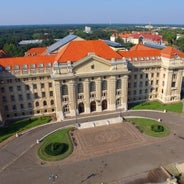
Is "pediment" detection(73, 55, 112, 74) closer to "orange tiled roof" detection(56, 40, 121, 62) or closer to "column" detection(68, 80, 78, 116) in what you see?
"orange tiled roof" detection(56, 40, 121, 62)

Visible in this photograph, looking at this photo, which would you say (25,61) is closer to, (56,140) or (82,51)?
(82,51)

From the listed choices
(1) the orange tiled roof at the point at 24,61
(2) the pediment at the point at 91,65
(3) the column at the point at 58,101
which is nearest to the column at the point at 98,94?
(2) the pediment at the point at 91,65

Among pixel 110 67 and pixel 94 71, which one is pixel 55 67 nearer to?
pixel 94 71

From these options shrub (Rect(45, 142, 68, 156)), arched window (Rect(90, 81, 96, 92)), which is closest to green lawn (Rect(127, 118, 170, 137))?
arched window (Rect(90, 81, 96, 92))

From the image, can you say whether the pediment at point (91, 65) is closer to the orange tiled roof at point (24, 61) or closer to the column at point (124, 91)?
the column at point (124, 91)

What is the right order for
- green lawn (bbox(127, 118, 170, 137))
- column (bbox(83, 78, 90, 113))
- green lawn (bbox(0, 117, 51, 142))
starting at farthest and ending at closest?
column (bbox(83, 78, 90, 113)), green lawn (bbox(0, 117, 51, 142)), green lawn (bbox(127, 118, 170, 137))

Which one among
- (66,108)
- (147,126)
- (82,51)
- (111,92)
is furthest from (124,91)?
(66,108)
